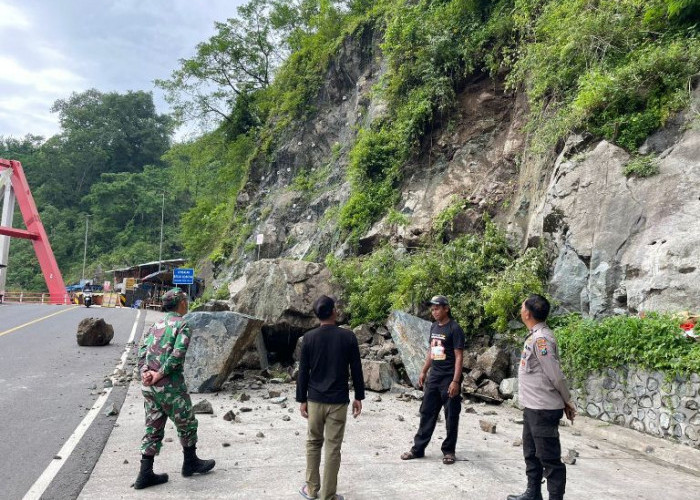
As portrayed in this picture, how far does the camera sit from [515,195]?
12.0 metres

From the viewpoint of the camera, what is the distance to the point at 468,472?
4.98m

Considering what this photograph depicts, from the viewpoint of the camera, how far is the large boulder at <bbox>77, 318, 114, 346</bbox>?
534 inches

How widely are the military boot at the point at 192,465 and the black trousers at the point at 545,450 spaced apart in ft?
10.1

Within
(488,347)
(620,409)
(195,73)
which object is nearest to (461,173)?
(488,347)

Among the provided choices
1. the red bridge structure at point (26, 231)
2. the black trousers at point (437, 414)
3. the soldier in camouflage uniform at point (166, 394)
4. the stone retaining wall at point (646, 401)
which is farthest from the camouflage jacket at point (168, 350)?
the red bridge structure at point (26, 231)

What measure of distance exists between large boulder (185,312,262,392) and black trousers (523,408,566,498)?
6.21 m

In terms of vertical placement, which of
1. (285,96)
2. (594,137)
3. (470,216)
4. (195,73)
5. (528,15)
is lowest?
(470,216)

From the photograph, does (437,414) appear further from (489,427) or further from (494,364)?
A: (494,364)

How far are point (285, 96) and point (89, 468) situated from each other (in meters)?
23.8

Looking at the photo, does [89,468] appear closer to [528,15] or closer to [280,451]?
[280,451]

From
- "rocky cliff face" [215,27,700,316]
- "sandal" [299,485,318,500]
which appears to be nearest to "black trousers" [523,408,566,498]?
"sandal" [299,485,318,500]

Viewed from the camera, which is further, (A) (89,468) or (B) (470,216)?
(B) (470,216)

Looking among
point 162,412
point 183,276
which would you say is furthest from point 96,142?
point 162,412

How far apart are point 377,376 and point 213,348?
315 centimetres
